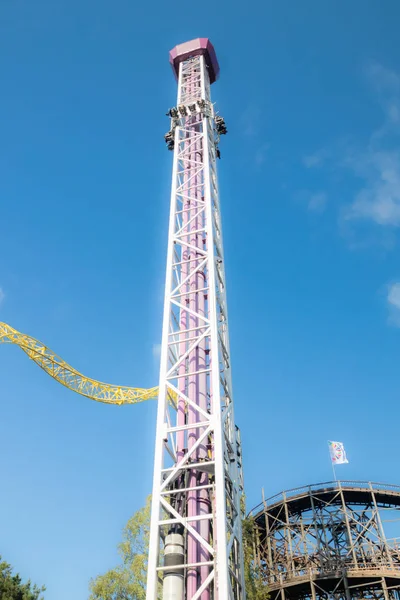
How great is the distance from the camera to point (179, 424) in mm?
19906

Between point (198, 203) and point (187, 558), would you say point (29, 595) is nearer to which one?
point (187, 558)

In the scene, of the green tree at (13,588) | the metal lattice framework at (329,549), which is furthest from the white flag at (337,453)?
the green tree at (13,588)

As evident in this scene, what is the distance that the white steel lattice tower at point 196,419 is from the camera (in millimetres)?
15945

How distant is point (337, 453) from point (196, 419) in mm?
28324

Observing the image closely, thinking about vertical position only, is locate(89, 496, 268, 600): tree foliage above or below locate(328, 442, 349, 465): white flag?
below

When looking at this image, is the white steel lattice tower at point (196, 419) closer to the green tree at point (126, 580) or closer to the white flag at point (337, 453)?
the green tree at point (126, 580)

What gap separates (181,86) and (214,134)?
546 centimetres

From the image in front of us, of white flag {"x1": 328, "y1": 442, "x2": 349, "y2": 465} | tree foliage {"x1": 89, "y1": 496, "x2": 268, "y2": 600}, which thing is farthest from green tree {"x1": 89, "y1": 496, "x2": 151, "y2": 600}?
white flag {"x1": 328, "y1": 442, "x2": 349, "y2": 465}

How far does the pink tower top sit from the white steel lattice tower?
26.0 feet

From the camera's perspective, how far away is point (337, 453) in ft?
144

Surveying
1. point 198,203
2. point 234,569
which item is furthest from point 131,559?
point 198,203

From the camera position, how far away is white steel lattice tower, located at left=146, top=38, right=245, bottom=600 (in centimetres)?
1595

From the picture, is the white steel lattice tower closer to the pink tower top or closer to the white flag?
the pink tower top

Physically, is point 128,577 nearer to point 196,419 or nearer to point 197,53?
point 196,419
